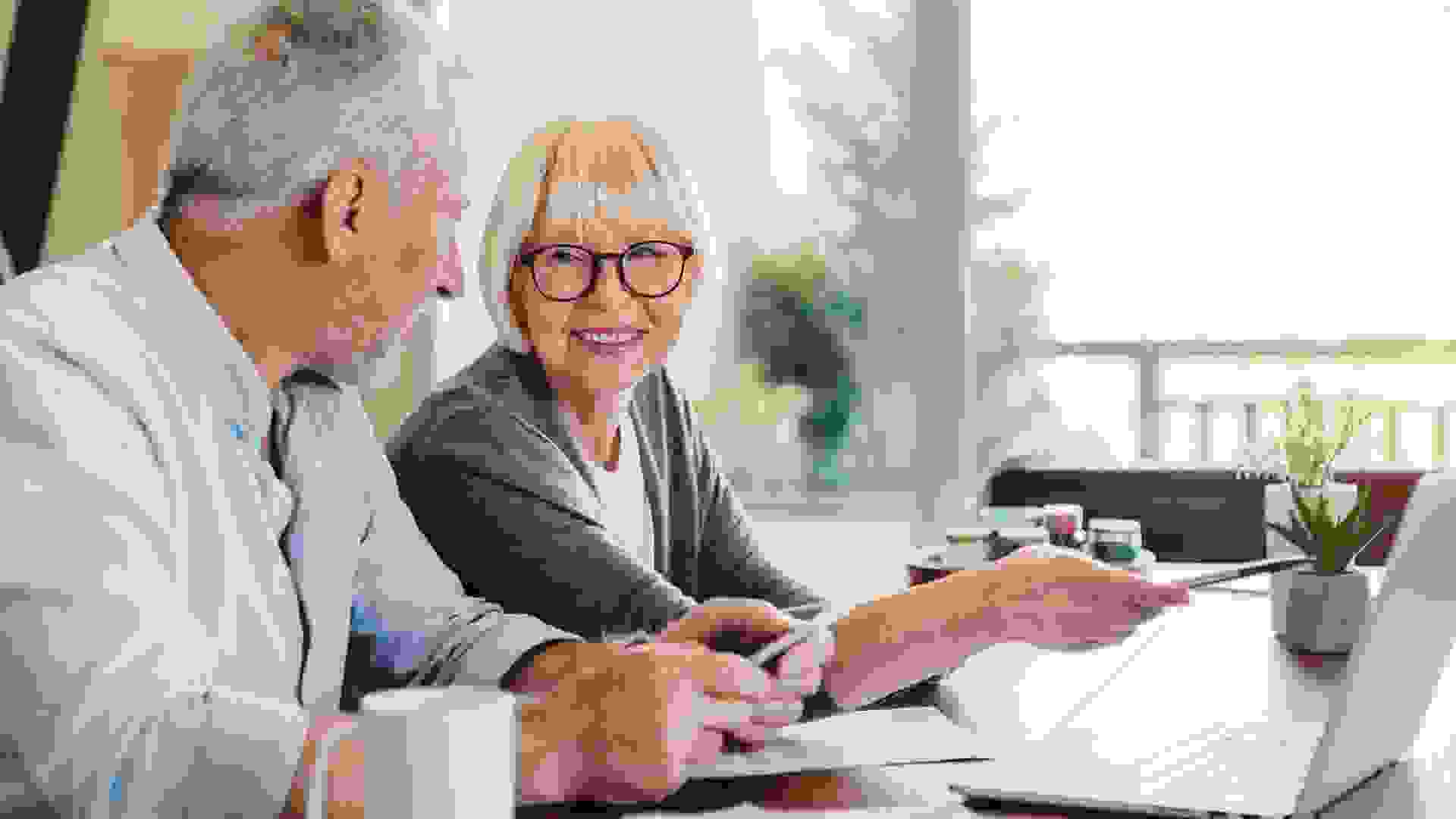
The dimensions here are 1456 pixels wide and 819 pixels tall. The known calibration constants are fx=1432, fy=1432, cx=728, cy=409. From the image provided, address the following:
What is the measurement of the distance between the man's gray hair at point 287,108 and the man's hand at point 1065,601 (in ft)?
2.48

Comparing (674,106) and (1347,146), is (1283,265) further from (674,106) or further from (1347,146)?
(674,106)

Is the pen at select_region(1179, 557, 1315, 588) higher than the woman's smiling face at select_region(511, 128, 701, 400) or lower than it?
lower

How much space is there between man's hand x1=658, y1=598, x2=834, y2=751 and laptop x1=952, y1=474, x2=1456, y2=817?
0.22 m

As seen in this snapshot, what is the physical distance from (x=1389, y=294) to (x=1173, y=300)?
75cm

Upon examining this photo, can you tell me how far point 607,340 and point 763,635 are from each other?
462 mm

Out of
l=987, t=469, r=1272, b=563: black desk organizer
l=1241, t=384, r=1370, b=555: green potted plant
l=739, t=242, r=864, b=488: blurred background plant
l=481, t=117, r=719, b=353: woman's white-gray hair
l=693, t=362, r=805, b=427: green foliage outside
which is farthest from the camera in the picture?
l=693, t=362, r=805, b=427: green foliage outside

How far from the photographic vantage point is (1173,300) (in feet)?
17.8

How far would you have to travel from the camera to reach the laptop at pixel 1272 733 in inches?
40.3

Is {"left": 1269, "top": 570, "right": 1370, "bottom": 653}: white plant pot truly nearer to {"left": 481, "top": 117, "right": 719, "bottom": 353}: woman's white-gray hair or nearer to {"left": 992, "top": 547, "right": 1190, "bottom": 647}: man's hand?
{"left": 992, "top": 547, "right": 1190, "bottom": 647}: man's hand

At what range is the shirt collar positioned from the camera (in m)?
1.12

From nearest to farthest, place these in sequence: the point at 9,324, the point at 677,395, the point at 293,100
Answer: the point at 9,324
the point at 293,100
the point at 677,395

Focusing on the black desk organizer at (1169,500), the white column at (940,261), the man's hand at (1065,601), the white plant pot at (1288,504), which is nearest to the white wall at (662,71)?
the white column at (940,261)

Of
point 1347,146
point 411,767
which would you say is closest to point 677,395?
point 411,767

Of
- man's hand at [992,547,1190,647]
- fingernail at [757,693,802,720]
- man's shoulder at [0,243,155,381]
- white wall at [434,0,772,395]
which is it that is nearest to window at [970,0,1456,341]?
white wall at [434,0,772,395]
